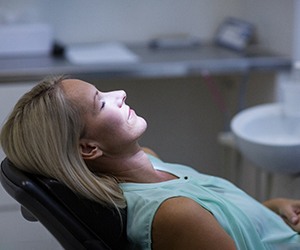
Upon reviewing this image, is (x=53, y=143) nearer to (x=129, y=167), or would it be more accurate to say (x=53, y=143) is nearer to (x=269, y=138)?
(x=129, y=167)

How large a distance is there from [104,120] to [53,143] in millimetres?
137

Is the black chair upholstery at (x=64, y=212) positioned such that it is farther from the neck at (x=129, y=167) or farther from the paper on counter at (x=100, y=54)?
the paper on counter at (x=100, y=54)

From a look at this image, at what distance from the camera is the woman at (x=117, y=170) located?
4.45 feet

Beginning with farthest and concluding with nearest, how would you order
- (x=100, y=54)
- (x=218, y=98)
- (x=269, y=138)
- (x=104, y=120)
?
(x=218, y=98), (x=100, y=54), (x=269, y=138), (x=104, y=120)

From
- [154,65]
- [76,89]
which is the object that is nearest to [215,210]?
[76,89]

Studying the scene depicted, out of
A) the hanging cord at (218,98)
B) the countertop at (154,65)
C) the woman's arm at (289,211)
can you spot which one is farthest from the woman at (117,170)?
the hanging cord at (218,98)

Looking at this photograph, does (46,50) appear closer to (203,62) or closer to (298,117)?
(203,62)

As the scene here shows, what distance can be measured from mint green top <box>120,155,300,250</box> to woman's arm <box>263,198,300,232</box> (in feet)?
0.12

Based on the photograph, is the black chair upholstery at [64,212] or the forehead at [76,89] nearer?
the black chair upholstery at [64,212]

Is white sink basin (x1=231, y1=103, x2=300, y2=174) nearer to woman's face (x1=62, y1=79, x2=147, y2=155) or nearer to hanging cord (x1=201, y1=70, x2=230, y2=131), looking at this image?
hanging cord (x1=201, y1=70, x2=230, y2=131)

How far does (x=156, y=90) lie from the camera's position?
3.28 meters

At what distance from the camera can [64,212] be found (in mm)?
1360

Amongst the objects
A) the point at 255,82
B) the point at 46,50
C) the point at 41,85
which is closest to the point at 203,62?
the point at 255,82

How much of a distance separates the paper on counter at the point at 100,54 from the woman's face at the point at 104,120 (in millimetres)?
1302
